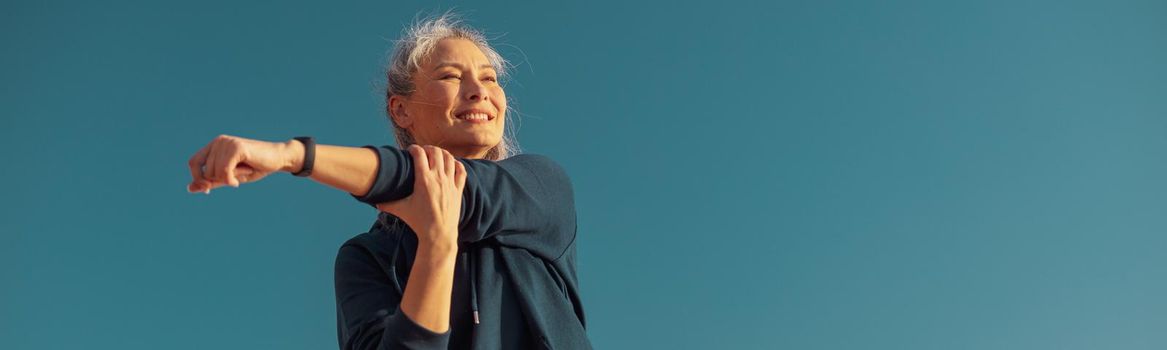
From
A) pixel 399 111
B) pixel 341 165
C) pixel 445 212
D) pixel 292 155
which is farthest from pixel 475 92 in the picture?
pixel 292 155

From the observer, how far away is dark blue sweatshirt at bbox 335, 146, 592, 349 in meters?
3.98

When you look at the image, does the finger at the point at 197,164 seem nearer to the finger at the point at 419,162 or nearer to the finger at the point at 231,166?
the finger at the point at 231,166

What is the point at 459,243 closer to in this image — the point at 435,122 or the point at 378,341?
the point at 378,341

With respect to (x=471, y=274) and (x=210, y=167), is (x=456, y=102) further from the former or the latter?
(x=210, y=167)

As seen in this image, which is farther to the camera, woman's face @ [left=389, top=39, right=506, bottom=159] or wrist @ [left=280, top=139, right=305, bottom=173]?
woman's face @ [left=389, top=39, right=506, bottom=159]

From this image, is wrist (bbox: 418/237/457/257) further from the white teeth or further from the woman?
the white teeth

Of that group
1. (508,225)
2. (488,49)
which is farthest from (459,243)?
(488,49)

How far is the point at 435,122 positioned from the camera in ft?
16.0

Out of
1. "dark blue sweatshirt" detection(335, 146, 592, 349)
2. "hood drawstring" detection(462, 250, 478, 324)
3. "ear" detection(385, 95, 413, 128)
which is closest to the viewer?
"dark blue sweatshirt" detection(335, 146, 592, 349)

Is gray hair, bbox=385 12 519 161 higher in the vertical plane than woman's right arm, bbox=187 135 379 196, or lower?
higher

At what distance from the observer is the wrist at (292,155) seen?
10.5 feet

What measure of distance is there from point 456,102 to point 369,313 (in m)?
1.04

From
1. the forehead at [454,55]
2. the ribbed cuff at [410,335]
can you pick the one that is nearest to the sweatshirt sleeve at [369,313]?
the ribbed cuff at [410,335]

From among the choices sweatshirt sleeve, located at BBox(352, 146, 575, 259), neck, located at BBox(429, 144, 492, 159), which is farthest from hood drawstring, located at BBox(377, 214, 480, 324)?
neck, located at BBox(429, 144, 492, 159)
